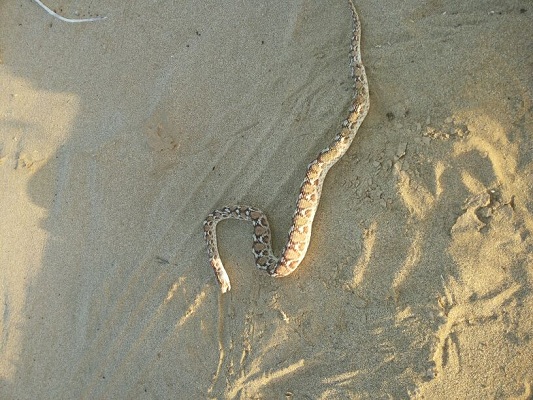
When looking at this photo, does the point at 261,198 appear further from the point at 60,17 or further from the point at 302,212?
the point at 60,17

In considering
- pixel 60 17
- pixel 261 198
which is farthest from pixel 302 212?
pixel 60 17

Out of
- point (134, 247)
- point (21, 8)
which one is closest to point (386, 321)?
point (134, 247)

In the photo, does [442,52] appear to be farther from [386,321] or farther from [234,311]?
[234,311]

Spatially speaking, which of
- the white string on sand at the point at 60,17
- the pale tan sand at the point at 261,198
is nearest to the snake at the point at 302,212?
the pale tan sand at the point at 261,198

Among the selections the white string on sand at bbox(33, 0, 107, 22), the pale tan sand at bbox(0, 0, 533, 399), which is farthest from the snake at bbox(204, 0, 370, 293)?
the white string on sand at bbox(33, 0, 107, 22)

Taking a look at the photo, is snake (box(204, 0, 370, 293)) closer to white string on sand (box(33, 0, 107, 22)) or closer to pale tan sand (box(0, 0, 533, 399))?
pale tan sand (box(0, 0, 533, 399))

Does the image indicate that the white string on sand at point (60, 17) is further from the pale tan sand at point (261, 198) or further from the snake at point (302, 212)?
the snake at point (302, 212)
